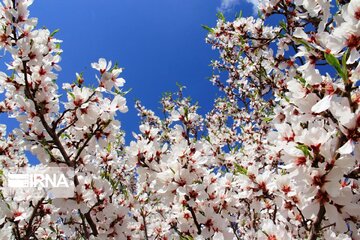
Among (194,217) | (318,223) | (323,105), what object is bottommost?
(318,223)

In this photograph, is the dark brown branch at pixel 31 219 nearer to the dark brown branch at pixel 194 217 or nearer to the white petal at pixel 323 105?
the dark brown branch at pixel 194 217

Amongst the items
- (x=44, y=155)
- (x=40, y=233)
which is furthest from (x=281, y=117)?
(x=40, y=233)

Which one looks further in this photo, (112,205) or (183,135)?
(112,205)

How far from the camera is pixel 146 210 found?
7777 mm

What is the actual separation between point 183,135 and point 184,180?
70cm

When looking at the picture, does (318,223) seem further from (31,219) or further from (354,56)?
(31,219)

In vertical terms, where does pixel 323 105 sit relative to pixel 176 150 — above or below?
below

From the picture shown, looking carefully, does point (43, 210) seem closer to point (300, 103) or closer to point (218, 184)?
point (218, 184)

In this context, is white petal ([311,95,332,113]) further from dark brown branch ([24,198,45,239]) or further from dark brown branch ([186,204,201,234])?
dark brown branch ([24,198,45,239])

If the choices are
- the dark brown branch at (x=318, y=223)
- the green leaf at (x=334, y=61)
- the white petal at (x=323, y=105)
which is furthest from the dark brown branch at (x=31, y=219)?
the green leaf at (x=334, y=61)

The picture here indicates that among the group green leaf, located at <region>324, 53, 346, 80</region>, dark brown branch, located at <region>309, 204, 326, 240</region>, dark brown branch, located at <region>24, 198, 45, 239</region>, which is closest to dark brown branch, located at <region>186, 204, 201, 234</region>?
dark brown branch, located at <region>309, 204, 326, 240</region>

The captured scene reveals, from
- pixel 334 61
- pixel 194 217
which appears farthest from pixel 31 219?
pixel 334 61

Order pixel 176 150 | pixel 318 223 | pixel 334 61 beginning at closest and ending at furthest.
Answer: pixel 334 61 → pixel 318 223 → pixel 176 150

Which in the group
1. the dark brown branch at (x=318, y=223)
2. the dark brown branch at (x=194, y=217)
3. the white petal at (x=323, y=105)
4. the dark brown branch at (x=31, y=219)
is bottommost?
the dark brown branch at (x=318, y=223)
